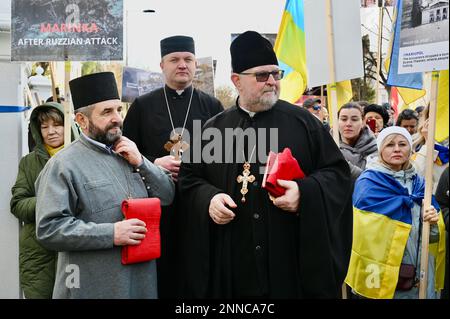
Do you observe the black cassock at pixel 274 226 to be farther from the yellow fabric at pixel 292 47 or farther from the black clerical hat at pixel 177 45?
the yellow fabric at pixel 292 47

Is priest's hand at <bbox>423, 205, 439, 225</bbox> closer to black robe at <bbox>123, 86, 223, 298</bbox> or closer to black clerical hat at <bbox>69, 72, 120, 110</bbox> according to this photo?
black robe at <bbox>123, 86, 223, 298</bbox>

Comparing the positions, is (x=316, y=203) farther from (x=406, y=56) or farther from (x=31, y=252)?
(x=31, y=252)

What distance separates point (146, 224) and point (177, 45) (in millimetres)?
2018

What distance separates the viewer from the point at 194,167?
14.1 feet

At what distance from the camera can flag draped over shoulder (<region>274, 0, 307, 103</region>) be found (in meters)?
7.37

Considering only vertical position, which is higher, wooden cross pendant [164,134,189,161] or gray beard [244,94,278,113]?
gray beard [244,94,278,113]

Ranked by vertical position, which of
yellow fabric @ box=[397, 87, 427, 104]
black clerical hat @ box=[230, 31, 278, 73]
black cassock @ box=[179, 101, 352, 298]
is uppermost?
black clerical hat @ box=[230, 31, 278, 73]

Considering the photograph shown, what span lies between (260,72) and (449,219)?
1.51 metres

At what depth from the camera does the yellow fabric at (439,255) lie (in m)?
4.78

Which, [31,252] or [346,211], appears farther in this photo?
[31,252]

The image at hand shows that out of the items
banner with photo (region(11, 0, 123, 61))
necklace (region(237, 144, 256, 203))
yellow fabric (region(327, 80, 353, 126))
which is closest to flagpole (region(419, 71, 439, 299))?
necklace (region(237, 144, 256, 203))

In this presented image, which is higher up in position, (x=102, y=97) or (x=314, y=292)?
(x=102, y=97)

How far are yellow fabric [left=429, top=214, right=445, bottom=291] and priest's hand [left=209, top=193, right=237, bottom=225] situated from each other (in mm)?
1815
